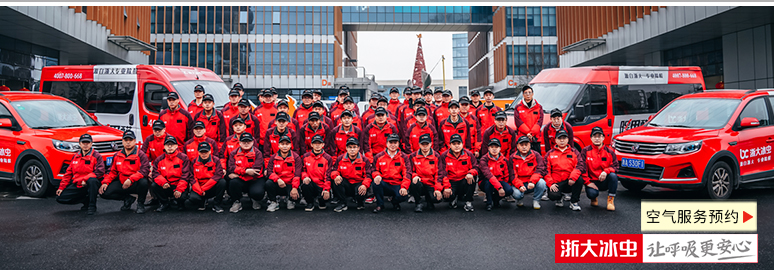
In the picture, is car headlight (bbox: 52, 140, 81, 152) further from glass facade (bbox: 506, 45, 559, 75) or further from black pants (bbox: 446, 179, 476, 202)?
glass facade (bbox: 506, 45, 559, 75)

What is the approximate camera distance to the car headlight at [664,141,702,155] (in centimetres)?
713

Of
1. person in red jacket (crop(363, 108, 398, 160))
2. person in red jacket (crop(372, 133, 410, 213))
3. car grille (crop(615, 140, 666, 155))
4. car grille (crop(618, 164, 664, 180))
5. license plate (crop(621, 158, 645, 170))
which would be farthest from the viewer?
person in red jacket (crop(363, 108, 398, 160))

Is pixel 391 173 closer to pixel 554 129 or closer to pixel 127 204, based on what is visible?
pixel 554 129

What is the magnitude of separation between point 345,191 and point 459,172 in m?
1.68

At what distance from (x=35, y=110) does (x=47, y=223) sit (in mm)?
3146

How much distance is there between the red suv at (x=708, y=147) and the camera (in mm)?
7105

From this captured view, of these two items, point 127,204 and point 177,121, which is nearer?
point 127,204

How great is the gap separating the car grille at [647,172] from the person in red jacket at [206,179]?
19.8 feet

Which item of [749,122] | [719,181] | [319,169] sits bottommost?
[719,181]

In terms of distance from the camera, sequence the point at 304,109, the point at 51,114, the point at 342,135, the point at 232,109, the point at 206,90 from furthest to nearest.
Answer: the point at 206,90 < the point at 304,109 < the point at 232,109 < the point at 51,114 < the point at 342,135

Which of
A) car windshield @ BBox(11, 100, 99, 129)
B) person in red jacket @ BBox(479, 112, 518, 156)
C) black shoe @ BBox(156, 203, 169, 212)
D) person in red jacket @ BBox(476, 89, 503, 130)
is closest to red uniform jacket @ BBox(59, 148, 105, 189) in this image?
black shoe @ BBox(156, 203, 169, 212)

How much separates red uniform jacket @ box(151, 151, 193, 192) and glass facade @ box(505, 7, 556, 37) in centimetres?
3968

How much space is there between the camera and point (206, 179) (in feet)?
23.4

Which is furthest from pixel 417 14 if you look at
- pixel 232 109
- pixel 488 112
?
pixel 232 109
